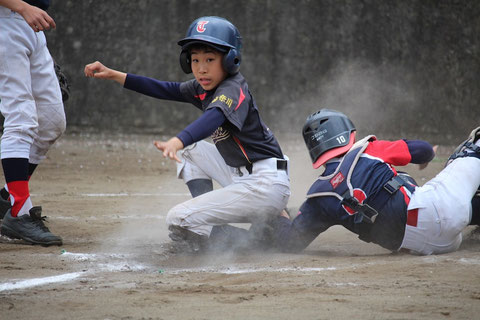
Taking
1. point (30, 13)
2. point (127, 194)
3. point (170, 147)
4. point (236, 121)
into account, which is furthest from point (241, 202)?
point (127, 194)

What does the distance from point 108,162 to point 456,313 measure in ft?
19.7

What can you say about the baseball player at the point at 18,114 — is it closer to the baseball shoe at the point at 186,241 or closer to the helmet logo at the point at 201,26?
the baseball shoe at the point at 186,241

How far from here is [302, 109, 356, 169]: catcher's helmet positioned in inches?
140

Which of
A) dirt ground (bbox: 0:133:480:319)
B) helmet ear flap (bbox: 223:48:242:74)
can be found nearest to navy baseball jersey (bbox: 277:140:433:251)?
dirt ground (bbox: 0:133:480:319)

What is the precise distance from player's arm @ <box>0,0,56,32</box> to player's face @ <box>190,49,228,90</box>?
86cm

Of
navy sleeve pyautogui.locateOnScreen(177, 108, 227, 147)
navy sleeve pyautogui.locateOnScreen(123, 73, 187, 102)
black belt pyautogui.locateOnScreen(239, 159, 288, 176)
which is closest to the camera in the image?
navy sleeve pyautogui.locateOnScreen(177, 108, 227, 147)

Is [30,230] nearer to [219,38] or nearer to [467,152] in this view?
[219,38]

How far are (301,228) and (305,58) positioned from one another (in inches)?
252

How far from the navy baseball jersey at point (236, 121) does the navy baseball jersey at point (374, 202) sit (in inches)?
17.9

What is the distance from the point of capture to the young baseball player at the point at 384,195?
3.37m

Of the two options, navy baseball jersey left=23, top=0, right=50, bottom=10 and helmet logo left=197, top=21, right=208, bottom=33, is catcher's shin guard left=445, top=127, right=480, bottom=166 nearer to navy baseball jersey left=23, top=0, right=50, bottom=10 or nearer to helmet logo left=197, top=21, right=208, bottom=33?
helmet logo left=197, top=21, right=208, bottom=33

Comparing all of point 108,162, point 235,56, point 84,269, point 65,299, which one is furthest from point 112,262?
point 108,162

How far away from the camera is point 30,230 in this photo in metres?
3.94

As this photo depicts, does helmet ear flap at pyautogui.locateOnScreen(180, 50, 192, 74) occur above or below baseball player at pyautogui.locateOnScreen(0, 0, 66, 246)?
above
